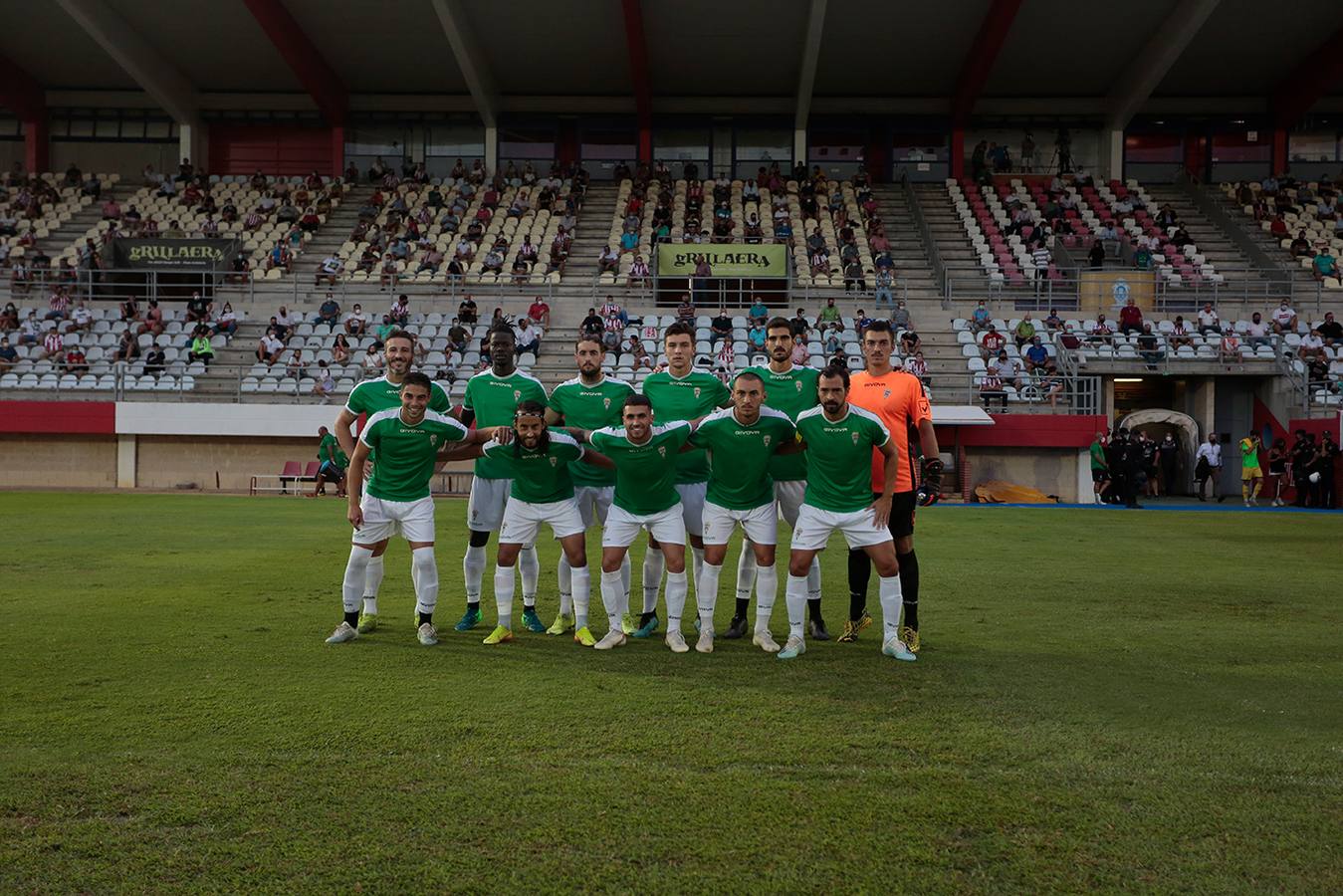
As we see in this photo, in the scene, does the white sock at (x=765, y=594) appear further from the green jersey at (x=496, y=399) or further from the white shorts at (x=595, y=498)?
the green jersey at (x=496, y=399)

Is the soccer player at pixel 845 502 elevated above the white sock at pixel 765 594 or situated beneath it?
elevated above

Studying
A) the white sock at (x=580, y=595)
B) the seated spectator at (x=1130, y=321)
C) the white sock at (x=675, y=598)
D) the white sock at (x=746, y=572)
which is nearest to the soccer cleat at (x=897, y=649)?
the white sock at (x=746, y=572)

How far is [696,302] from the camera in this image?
1185 inches

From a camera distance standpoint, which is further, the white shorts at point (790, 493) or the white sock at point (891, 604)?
the white shorts at point (790, 493)

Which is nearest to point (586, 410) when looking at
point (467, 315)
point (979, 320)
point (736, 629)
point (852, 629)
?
point (736, 629)

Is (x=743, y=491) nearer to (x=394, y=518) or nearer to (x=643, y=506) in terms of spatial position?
(x=643, y=506)

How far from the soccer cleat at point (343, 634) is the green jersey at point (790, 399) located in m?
3.10

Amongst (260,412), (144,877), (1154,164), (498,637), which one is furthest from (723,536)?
(1154,164)

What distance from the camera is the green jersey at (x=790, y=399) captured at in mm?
7723

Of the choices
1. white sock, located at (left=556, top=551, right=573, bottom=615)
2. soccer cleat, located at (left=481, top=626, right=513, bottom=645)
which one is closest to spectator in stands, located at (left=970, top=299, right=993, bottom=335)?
white sock, located at (left=556, top=551, right=573, bottom=615)

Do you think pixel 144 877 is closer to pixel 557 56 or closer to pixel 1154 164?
pixel 557 56

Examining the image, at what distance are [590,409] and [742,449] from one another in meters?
1.33

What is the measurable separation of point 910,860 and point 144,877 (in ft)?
8.13

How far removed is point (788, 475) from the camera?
774cm
